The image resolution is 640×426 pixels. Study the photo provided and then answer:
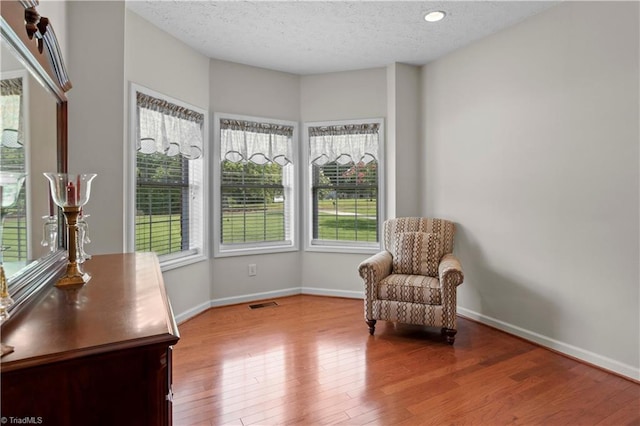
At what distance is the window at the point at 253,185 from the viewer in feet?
12.3

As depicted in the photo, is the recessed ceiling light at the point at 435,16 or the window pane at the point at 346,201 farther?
the window pane at the point at 346,201

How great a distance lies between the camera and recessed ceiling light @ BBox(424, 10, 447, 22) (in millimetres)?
2768

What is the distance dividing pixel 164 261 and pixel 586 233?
340cm

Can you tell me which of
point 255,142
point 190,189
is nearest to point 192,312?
point 190,189

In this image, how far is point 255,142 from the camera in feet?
12.8

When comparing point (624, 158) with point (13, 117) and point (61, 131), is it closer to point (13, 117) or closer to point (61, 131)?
point (13, 117)

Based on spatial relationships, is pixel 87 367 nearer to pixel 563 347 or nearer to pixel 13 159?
pixel 13 159

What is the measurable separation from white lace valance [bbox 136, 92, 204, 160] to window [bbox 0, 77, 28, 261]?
1.73 meters

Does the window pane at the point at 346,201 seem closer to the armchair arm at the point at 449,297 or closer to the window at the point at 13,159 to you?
the armchair arm at the point at 449,297

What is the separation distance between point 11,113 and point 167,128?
2068 millimetres

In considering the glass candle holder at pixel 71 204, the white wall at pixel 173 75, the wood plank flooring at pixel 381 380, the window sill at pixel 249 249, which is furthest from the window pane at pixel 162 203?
the glass candle holder at pixel 71 204

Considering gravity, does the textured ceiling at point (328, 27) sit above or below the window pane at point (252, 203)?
above

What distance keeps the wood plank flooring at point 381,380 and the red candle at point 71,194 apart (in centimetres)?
124

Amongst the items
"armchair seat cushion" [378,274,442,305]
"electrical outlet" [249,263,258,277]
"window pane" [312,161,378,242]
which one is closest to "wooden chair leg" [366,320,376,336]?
"armchair seat cushion" [378,274,442,305]
